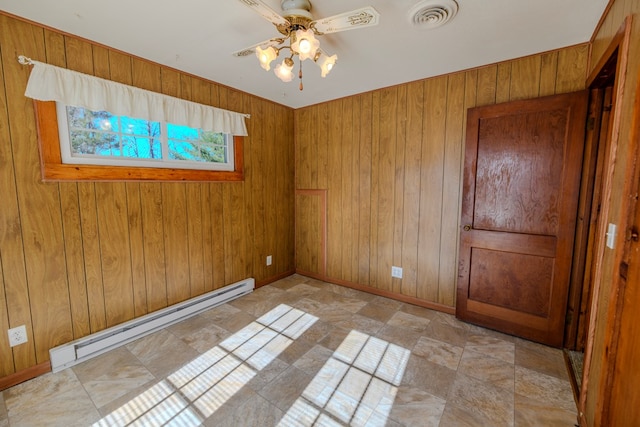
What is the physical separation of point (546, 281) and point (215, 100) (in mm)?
3523

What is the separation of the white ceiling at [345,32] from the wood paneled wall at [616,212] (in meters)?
0.51

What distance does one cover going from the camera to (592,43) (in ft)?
6.48

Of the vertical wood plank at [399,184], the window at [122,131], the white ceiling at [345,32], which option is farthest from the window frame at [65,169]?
the vertical wood plank at [399,184]

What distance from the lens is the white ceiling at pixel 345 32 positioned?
64.0 inches

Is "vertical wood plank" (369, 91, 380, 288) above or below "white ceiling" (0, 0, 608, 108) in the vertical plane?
below

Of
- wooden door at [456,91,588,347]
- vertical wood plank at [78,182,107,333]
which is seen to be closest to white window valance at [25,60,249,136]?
vertical wood plank at [78,182,107,333]

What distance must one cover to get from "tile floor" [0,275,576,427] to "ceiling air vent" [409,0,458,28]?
2.41 meters

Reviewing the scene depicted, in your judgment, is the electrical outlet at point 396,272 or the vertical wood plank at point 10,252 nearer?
the vertical wood plank at point 10,252

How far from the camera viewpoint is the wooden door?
2.05 m

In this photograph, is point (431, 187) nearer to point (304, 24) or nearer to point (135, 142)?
point (304, 24)

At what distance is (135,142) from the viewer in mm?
2299

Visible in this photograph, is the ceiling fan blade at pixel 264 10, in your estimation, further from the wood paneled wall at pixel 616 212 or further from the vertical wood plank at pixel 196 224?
the wood paneled wall at pixel 616 212

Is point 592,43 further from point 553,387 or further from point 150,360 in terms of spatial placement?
point 150,360

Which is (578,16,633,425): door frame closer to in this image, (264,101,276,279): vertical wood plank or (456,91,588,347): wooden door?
(456,91,588,347): wooden door
